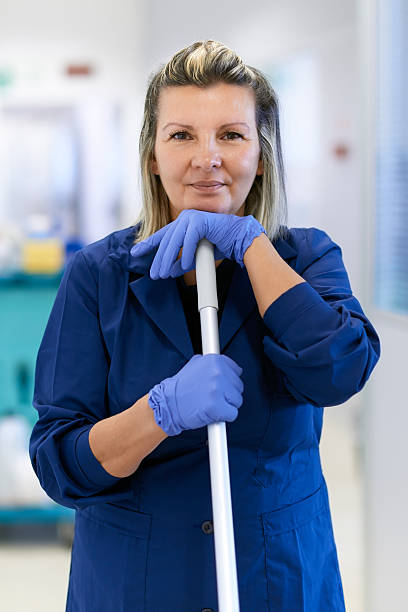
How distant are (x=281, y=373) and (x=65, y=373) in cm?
36

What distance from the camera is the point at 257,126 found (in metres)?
1.32

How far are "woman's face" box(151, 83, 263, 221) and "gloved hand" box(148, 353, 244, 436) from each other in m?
0.30

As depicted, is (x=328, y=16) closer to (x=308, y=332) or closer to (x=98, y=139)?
(x=98, y=139)

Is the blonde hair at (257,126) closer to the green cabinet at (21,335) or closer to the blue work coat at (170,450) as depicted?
the blue work coat at (170,450)

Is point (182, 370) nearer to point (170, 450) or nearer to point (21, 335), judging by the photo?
point (170, 450)

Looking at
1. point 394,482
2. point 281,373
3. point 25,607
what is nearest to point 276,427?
point 281,373

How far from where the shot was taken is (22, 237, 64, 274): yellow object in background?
327 cm

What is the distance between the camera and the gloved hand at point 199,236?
1.23 m

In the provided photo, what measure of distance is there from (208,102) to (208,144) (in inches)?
2.8

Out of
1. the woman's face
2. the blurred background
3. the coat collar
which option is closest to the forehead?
the woman's face

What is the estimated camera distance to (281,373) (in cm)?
130

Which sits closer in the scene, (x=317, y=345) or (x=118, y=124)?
(x=317, y=345)

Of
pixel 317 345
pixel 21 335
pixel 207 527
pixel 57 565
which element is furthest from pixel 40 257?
pixel 317 345

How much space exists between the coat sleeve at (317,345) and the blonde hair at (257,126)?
251 mm
